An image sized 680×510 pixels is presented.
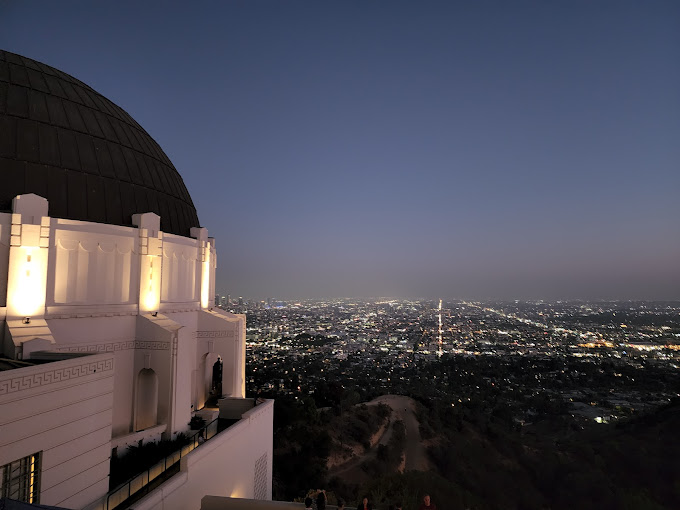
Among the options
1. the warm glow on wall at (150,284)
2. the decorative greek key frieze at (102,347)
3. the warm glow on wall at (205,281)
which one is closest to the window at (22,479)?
the decorative greek key frieze at (102,347)

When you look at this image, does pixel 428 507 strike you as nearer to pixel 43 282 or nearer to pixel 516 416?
pixel 43 282

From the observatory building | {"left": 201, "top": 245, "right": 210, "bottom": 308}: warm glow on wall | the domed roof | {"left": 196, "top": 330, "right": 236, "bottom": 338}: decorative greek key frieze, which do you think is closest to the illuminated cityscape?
{"left": 201, "top": 245, "right": 210, "bottom": 308}: warm glow on wall

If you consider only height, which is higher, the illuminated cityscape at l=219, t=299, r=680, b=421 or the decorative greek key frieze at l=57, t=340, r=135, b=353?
the decorative greek key frieze at l=57, t=340, r=135, b=353

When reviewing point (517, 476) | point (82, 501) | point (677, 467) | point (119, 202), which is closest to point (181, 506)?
point (82, 501)

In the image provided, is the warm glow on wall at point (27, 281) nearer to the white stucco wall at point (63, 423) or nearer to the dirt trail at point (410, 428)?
the white stucco wall at point (63, 423)

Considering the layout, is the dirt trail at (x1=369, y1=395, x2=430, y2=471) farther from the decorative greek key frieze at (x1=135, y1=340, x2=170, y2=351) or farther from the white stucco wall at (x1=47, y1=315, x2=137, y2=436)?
the decorative greek key frieze at (x1=135, y1=340, x2=170, y2=351)

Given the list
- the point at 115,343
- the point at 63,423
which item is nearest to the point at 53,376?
the point at 63,423
